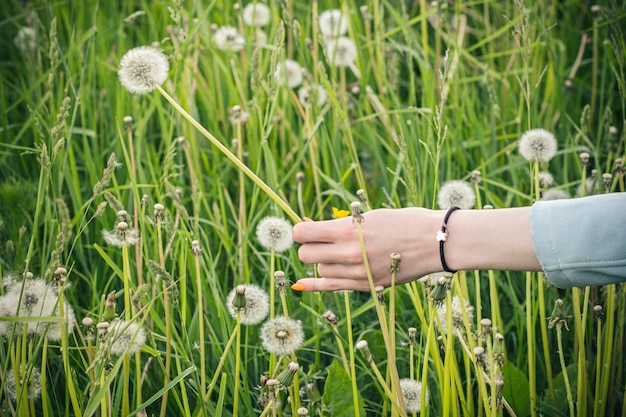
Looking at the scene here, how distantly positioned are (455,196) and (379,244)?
371 mm

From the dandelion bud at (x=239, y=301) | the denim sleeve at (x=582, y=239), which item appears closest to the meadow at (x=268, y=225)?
the dandelion bud at (x=239, y=301)

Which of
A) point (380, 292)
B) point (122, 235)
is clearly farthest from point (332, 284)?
point (122, 235)

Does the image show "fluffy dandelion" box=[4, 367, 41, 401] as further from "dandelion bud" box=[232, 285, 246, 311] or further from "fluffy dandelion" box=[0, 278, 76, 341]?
"dandelion bud" box=[232, 285, 246, 311]

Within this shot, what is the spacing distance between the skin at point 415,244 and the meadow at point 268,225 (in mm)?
44

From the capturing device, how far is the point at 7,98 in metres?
2.09

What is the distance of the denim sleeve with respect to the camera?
835mm

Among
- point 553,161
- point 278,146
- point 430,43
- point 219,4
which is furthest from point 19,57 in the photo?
point 553,161

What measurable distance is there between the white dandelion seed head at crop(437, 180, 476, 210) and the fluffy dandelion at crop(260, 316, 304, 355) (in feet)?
1.29

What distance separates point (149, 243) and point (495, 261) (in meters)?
0.71

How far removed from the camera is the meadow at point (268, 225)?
973mm

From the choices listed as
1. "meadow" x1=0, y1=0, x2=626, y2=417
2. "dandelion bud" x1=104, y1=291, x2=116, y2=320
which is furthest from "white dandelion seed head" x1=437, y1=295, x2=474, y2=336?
"dandelion bud" x1=104, y1=291, x2=116, y2=320

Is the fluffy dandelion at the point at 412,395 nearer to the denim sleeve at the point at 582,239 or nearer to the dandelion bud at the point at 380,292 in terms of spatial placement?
the dandelion bud at the point at 380,292

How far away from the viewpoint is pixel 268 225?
1.13 metres

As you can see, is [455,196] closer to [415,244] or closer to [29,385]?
[415,244]
